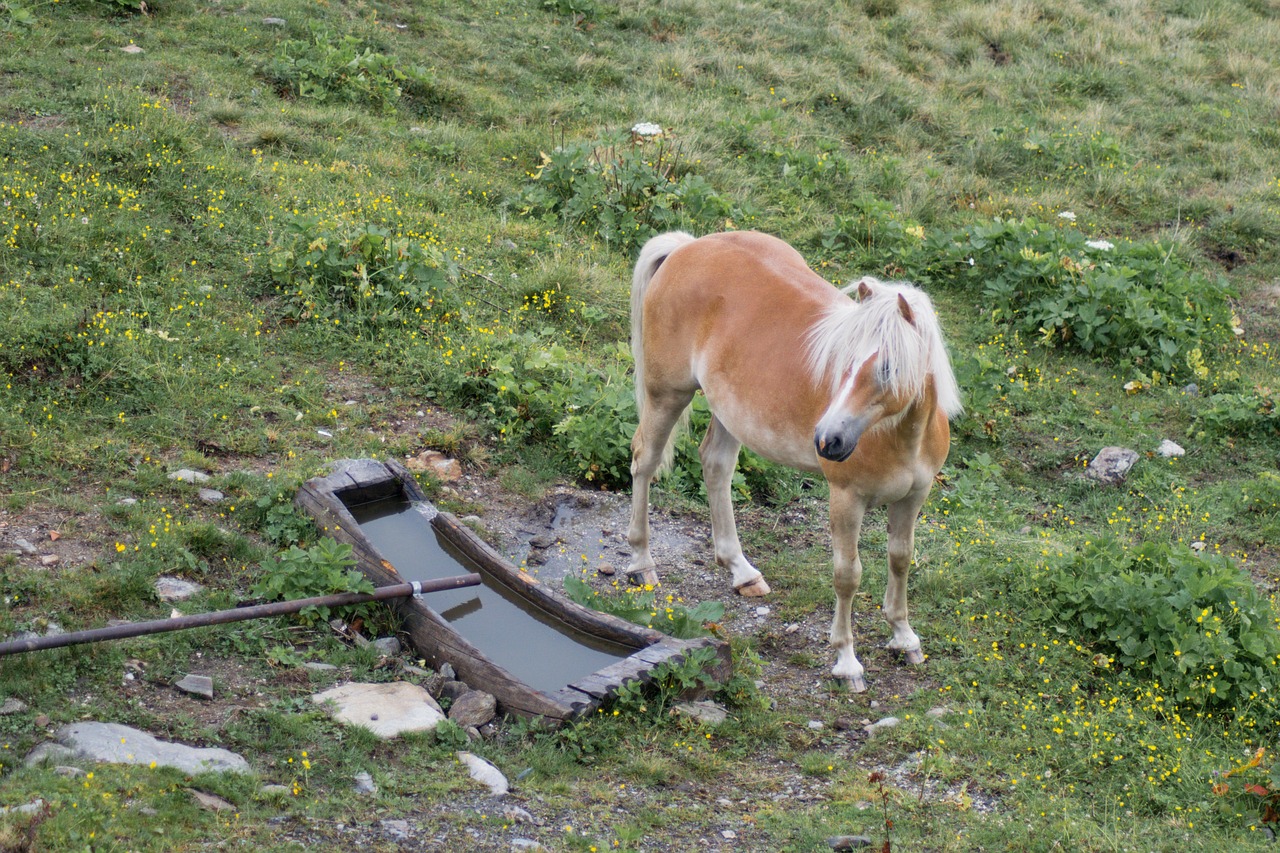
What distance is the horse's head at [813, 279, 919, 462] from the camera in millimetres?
4254

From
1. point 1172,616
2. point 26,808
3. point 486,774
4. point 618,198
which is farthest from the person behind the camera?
point 618,198

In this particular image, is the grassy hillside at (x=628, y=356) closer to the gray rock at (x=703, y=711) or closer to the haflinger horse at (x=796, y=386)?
the gray rock at (x=703, y=711)

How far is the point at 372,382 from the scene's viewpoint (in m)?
7.04

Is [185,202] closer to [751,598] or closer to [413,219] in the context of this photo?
[413,219]

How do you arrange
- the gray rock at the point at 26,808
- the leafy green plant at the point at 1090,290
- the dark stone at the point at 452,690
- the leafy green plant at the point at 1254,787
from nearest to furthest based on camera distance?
the gray rock at the point at 26,808, the leafy green plant at the point at 1254,787, the dark stone at the point at 452,690, the leafy green plant at the point at 1090,290

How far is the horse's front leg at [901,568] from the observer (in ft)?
16.7

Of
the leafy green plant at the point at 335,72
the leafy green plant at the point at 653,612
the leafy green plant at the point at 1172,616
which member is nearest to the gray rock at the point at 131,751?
the leafy green plant at the point at 653,612

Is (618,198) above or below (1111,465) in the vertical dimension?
above

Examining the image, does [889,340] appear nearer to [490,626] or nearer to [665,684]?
[665,684]

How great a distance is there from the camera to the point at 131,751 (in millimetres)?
3742

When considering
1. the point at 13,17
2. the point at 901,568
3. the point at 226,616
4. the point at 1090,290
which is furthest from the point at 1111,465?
the point at 13,17

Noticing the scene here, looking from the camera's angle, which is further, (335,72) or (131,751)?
(335,72)

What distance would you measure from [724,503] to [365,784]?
8.97 feet

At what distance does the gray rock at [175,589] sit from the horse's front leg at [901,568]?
129 inches
